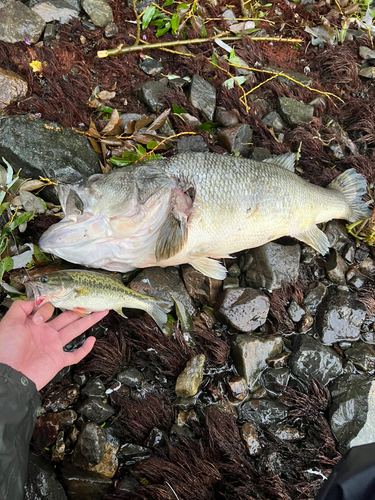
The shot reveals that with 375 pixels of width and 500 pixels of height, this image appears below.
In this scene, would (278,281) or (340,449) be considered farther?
(278,281)

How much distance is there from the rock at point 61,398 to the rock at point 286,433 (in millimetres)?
1873

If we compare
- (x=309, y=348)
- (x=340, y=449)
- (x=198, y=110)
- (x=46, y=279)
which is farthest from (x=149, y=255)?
(x=340, y=449)

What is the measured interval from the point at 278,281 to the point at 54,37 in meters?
4.30

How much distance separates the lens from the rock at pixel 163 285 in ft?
11.5

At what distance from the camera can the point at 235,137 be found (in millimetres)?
4215

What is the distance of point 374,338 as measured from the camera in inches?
150

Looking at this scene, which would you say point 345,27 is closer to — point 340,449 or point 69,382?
point 340,449

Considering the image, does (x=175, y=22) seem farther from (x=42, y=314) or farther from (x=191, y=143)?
(x=42, y=314)

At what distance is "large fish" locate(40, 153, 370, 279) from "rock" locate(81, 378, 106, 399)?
1.09 m

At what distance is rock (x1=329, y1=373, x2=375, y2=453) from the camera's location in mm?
3191

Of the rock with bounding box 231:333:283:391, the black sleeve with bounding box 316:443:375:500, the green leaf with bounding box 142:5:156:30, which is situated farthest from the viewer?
the green leaf with bounding box 142:5:156:30

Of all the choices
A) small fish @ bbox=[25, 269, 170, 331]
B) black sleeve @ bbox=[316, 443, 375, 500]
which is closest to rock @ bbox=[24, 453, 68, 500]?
small fish @ bbox=[25, 269, 170, 331]

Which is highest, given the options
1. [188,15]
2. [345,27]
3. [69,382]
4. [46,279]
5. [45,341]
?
[188,15]

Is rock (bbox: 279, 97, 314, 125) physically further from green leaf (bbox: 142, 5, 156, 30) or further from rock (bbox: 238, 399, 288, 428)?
rock (bbox: 238, 399, 288, 428)
